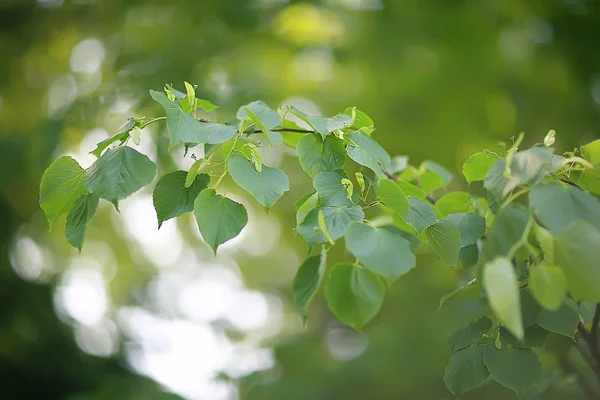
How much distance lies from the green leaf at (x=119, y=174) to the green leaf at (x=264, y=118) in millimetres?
124

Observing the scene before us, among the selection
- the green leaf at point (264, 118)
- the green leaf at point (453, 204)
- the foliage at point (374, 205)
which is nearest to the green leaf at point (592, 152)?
the foliage at point (374, 205)

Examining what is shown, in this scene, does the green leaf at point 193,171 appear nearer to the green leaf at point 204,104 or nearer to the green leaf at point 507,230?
the green leaf at point 204,104

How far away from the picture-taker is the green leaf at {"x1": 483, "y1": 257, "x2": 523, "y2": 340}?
1.39 ft

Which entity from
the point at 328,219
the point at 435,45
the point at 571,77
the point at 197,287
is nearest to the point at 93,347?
the point at 197,287

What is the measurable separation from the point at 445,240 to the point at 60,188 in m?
0.45

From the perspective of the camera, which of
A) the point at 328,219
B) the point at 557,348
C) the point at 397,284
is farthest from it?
the point at 397,284

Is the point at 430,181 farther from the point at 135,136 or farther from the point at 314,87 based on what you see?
the point at 314,87

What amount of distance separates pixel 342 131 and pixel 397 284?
1.75 metres

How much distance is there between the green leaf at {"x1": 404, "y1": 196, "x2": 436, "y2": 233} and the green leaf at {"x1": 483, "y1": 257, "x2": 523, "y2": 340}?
17cm

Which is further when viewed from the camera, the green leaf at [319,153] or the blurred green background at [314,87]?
the blurred green background at [314,87]

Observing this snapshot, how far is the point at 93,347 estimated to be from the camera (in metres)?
3.29

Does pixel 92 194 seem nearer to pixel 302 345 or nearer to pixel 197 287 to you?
pixel 302 345

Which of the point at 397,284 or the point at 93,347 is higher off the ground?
the point at 93,347

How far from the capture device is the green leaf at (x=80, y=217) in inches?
24.3
